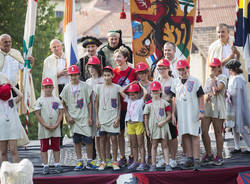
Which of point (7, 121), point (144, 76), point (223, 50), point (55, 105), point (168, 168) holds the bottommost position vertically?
point (168, 168)

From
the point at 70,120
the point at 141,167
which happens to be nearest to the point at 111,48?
the point at 70,120

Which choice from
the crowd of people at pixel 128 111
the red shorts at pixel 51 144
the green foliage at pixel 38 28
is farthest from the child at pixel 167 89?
the green foliage at pixel 38 28

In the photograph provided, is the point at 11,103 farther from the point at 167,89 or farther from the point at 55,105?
the point at 167,89

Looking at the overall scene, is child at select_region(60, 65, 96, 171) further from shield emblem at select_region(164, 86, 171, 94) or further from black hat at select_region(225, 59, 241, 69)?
black hat at select_region(225, 59, 241, 69)

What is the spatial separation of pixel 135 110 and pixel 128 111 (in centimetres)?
12

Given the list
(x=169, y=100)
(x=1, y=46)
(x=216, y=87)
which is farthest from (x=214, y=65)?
(x=1, y=46)

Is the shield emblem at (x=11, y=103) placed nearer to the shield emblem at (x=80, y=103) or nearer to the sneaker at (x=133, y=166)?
the shield emblem at (x=80, y=103)

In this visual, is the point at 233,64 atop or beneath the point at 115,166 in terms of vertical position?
atop

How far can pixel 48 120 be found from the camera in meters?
7.39

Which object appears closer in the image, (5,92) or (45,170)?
(5,92)

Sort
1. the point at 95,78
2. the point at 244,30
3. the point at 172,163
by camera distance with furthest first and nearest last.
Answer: the point at 244,30, the point at 95,78, the point at 172,163

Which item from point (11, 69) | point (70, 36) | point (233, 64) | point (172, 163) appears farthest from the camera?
point (11, 69)

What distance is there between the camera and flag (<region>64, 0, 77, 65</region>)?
8367mm

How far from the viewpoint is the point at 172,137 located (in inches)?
292
